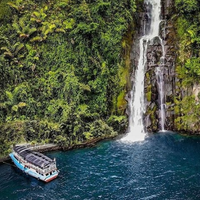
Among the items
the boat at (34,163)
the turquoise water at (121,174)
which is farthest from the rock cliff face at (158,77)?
the boat at (34,163)

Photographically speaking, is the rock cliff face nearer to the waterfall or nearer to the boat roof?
the waterfall

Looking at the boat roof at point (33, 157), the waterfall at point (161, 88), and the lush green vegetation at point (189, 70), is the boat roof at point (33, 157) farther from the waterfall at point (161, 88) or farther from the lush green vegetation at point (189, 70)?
the lush green vegetation at point (189, 70)

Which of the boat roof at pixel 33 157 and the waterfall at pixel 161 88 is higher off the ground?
the waterfall at pixel 161 88

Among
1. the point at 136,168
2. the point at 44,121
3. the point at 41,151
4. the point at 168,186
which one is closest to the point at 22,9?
the point at 44,121

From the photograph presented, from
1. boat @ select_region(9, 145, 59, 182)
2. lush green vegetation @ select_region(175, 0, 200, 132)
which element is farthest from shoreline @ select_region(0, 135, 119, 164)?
lush green vegetation @ select_region(175, 0, 200, 132)

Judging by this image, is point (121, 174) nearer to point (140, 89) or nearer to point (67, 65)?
point (140, 89)
